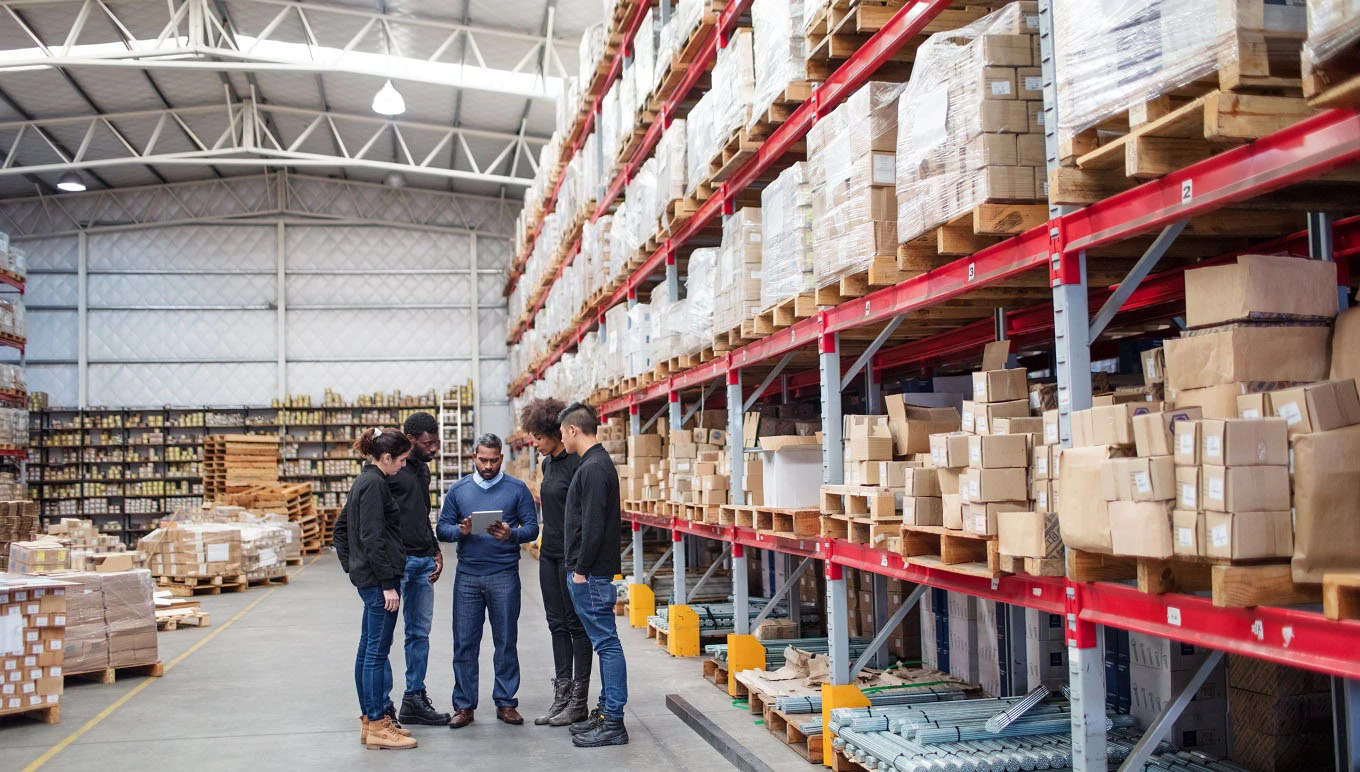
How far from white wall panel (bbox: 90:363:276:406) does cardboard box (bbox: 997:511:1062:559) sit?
23.3 metres

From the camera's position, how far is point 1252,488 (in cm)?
291

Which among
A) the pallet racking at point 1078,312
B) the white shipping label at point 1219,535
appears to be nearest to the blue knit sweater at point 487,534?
the pallet racking at point 1078,312

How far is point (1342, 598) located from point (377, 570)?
4.74 meters

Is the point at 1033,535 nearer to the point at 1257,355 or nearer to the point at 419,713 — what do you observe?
the point at 1257,355

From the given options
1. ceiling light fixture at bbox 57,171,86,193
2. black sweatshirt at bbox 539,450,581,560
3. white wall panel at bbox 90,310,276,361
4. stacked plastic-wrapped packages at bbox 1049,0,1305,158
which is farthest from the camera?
white wall panel at bbox 90,310,276,361

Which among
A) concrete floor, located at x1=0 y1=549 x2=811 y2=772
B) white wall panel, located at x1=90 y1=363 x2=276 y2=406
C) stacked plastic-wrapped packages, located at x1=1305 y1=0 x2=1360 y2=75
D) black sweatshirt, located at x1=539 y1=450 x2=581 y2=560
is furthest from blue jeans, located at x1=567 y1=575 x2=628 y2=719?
white wall panel, located at x1=90 y1=363 x2=276 y2=406

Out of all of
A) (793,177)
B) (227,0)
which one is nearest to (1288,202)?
(793,177)

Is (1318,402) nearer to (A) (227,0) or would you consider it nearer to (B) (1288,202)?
(B) (1288,202)

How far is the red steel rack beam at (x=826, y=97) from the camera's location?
16.7ft

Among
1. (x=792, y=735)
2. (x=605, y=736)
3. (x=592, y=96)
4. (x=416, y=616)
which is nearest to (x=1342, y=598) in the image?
(x=792, y=735)

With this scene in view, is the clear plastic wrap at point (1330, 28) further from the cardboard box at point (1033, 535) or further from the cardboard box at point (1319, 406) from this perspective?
the cardboard box at point (1033, 535)

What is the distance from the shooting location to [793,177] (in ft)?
20.6

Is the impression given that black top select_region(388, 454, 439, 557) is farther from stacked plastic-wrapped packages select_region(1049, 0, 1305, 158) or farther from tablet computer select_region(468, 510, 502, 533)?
stacked plastic-wrapped packages select_region(1049, 0, 1305, 158)

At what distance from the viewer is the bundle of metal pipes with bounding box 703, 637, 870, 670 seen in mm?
7754
